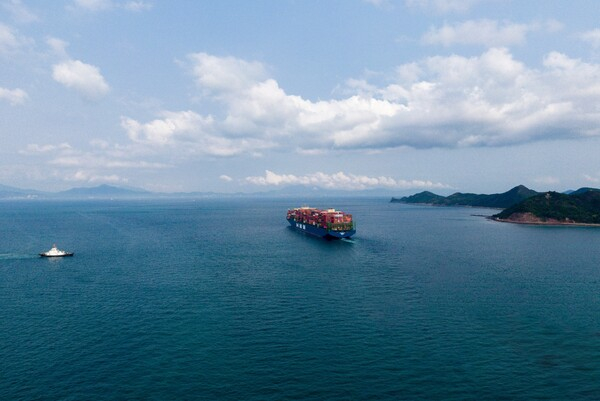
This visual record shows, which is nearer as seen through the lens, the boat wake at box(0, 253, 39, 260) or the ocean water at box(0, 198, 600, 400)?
the ocean water at box(0, 198, 600, 400)

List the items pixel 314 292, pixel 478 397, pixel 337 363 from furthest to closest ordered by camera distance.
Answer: pixel 314 292, pixel 337 363, pixel 478 397

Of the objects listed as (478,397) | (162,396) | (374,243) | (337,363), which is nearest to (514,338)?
(478,397)

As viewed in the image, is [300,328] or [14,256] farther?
[14,256]

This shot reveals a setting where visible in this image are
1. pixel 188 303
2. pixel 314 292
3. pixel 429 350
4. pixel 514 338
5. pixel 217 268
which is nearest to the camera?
pixel 429 350

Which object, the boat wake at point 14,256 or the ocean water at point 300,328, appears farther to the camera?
the boat wake at point 14,256

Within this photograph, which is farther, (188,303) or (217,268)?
(217,268)

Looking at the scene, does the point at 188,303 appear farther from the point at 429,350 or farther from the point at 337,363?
the point at 429,350

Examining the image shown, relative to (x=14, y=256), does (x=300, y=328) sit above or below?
below
